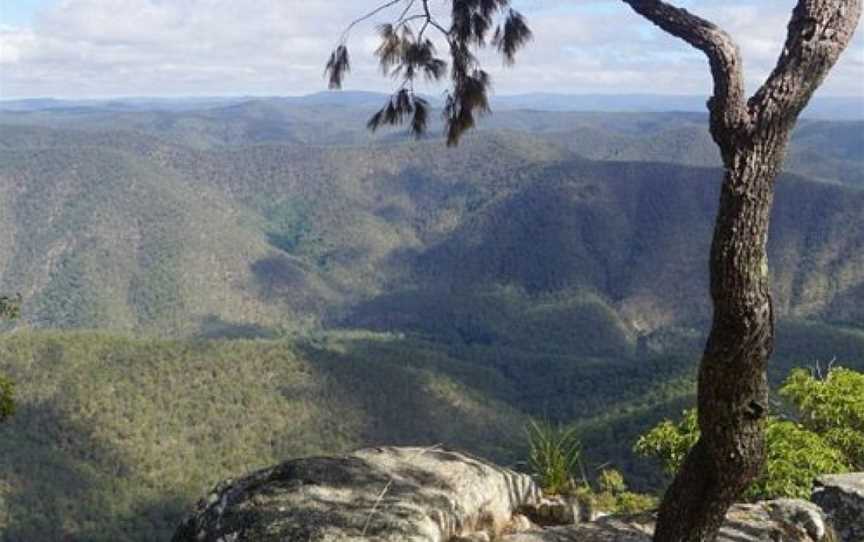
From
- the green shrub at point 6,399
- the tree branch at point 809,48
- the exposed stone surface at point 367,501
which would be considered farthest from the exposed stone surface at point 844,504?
the green shrub at point 6,399

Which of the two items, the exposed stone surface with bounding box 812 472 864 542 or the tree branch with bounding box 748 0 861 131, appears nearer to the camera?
the tree branch with bounding box 748 0 861 131

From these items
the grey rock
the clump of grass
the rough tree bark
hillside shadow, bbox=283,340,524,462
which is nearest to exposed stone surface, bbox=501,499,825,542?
the grey rock

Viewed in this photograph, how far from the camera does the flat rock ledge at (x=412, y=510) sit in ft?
20.4

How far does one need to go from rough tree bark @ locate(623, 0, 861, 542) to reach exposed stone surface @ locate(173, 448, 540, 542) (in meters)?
2.22

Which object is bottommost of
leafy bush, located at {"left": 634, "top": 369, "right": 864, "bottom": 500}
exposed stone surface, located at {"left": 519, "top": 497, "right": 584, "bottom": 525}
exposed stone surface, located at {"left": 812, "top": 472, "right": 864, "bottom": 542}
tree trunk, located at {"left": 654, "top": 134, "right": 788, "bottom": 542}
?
leafy bush, located at {"left": 634, "top": 369, "right": 864, "bottom": 500}

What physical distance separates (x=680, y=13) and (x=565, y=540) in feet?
13.7

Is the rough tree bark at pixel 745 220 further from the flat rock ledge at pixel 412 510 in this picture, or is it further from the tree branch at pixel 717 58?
the flat rock ledge at pixel 412 510

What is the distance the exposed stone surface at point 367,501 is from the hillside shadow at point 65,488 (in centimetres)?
9625

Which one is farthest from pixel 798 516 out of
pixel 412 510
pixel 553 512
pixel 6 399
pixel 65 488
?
pixel 65 488

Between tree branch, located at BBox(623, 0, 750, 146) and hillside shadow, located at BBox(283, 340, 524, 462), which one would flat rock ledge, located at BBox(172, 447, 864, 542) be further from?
hillside shadow, located at BBox(283, 340, 524, 462)

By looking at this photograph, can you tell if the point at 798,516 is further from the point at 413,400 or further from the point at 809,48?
the point at 413,400

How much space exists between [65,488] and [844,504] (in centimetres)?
11710

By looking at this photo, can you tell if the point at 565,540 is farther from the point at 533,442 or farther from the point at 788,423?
the point at 788,423

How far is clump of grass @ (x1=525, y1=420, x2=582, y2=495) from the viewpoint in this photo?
8.51 meters
